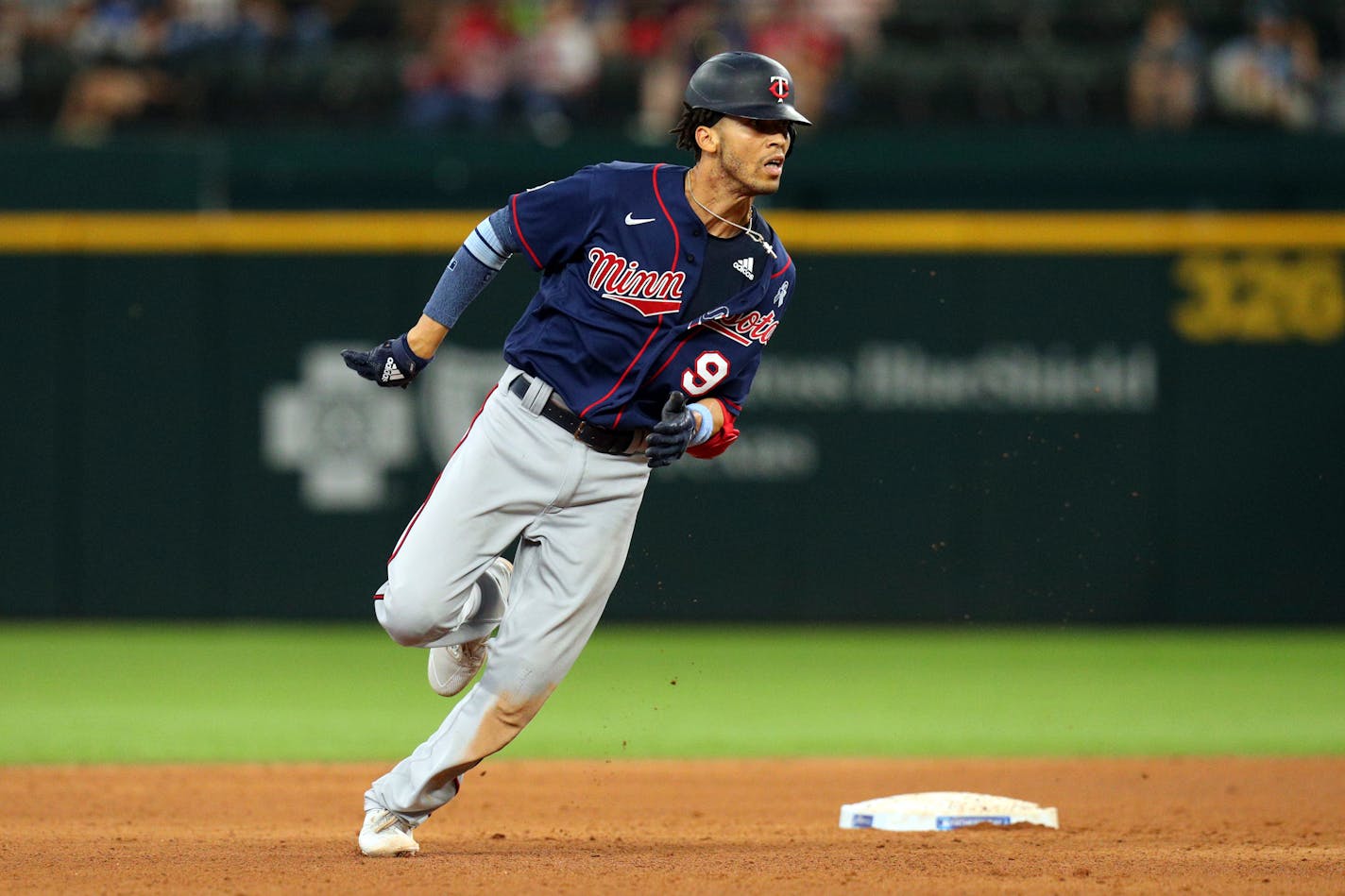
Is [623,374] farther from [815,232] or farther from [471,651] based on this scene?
[815,232]

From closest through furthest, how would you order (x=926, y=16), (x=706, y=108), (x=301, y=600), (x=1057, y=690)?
(x=706, y=108)
(x=1057, y=690)
(x=301, y=600)
(x=926, y=16)

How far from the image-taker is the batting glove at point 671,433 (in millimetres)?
4559

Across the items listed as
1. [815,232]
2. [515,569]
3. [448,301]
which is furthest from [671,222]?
[815,232]

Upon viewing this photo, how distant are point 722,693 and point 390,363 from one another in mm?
4576

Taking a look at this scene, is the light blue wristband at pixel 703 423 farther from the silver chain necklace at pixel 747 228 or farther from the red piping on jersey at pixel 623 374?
the silver chain necklace at pixel 747 228

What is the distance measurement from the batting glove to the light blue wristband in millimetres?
83

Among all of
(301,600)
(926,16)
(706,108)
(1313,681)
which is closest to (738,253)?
(706,108)

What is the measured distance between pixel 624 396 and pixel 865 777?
2.58 metres

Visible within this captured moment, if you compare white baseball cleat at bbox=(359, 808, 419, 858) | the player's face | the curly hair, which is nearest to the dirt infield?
white baseball cleat at bbox=(359, 808, 419, 858)

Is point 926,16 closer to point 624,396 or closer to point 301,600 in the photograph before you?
point 301,600

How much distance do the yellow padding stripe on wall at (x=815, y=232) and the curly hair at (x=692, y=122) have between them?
19.6 ft

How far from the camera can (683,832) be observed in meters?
5.62

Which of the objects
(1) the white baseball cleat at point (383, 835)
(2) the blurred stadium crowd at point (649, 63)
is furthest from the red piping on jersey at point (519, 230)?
(2) the blurred stadium crowd at point (649, 63)

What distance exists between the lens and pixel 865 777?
674 centimetres
